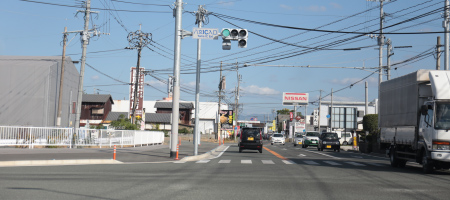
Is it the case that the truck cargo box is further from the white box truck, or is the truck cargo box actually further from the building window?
the building window

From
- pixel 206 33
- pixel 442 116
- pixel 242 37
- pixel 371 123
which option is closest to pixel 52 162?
pixel 206 33

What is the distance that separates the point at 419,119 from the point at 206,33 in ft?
38.1

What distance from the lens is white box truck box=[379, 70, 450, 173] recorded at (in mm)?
16250

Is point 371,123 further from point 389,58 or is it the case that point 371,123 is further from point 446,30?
point 446,30

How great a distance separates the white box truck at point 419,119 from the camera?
53.3 ft

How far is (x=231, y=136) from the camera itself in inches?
3337

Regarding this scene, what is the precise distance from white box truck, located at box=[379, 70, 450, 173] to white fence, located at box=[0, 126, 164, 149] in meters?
21.1

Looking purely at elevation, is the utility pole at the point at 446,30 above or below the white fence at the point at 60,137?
above

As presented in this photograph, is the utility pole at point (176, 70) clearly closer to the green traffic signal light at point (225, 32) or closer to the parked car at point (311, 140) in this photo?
the green traffic signal light at point (225, 32)

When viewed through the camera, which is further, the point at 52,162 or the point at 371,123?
the point at 371,123

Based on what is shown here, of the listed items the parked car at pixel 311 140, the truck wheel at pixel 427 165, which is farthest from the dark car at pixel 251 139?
the truck wheel at pixel 427 165

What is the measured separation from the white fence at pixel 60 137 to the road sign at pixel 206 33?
13142mm

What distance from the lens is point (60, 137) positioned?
104ft

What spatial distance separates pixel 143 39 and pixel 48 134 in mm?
15845
